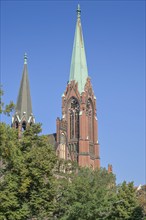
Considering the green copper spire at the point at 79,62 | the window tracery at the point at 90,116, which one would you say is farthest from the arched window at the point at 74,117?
the green copper spire at the point at 79,62

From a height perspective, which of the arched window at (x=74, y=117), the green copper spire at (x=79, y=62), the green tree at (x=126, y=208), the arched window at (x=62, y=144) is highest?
the green copper spire at (x=79, y=62)

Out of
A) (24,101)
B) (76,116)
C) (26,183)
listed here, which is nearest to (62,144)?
(76,116)

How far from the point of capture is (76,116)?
9000cm

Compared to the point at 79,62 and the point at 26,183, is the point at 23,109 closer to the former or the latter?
the point at 79,62

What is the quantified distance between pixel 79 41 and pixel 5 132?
61.3 meters

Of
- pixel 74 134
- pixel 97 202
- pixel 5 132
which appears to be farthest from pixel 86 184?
pixel 74 134

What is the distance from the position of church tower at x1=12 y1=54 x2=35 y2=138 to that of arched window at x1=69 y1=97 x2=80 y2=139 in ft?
24.8

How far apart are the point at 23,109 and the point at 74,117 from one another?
9.79m

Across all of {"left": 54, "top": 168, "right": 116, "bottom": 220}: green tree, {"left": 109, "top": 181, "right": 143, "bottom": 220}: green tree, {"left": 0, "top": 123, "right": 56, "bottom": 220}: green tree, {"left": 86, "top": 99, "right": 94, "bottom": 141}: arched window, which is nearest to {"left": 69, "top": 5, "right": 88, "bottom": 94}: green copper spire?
{"left": 86, "top": 99, "right": 94, "bottom": 141}: arched window

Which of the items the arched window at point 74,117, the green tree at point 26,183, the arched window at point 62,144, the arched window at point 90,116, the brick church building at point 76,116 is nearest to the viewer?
the green tree at point 26,183

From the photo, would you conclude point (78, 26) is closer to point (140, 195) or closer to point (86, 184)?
point (140, 195)

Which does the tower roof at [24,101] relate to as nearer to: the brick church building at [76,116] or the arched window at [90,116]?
the brick church building at [76,116]

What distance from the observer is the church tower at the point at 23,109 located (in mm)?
86500

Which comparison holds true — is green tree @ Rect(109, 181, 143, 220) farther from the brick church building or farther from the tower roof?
the tower roof
